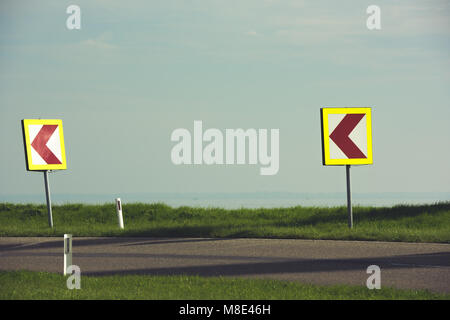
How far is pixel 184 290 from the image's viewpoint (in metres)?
9.84

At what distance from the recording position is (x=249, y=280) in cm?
1069

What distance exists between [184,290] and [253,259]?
3342 mm

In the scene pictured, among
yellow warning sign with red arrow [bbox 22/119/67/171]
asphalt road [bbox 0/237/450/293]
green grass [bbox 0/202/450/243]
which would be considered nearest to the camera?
asphalt road [bbox 0/237/450/293]

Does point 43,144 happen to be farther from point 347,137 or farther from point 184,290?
point 184,290

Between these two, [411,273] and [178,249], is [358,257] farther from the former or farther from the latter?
[178,249]

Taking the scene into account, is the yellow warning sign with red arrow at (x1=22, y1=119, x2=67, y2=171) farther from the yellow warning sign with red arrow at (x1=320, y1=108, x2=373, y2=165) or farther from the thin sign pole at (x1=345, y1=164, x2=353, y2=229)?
the thin sign pole at (x1=345, y1=164, x2=353, y2=229)

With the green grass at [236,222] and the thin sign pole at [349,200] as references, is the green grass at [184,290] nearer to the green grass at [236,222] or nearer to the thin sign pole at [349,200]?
the green grass at [236,222]

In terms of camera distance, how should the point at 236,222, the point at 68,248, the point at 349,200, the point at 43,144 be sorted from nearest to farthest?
the point at 68,248 < the point at 349,200 < the point at 236,222 < the point at 43,144

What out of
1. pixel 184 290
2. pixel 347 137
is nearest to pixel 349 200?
pixel 347 137

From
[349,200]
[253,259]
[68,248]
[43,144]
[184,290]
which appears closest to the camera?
[184,290]

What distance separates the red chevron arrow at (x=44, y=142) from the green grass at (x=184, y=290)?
9769mm

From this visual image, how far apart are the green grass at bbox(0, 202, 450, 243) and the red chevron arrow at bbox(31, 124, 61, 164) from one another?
221 cm

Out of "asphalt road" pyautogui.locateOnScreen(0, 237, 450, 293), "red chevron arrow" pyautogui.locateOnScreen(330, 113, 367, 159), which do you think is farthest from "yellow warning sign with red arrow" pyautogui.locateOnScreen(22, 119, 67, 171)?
"red chevron arrow" pyautogui.locateOnScreen(330, 113, 367, 159)

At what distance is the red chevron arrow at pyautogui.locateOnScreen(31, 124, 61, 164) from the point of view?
810 inches
